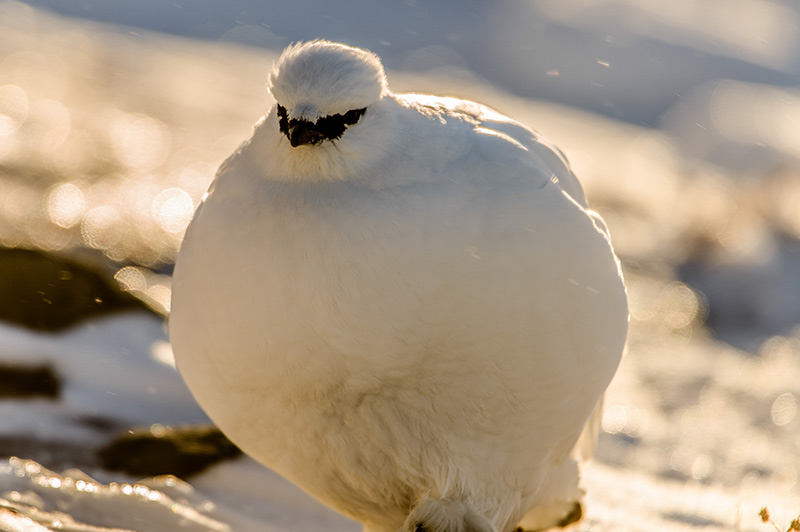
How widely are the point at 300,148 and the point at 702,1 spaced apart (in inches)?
710

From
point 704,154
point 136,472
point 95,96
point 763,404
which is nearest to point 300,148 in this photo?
point 136,472

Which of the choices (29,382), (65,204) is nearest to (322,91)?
(29,382)

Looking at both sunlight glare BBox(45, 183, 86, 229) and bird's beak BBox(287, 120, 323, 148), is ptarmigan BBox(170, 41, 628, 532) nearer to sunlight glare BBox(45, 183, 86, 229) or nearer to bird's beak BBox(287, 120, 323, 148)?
bird's beak BBox(287, 120, 323, 148)

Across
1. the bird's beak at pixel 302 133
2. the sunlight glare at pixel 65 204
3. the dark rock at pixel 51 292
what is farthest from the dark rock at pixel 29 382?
the sunlight glare at pixel 65 204

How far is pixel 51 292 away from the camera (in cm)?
469

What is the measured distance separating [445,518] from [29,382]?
2.06m

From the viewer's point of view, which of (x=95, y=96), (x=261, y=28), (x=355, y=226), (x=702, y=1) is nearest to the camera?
(x=355, y=226)

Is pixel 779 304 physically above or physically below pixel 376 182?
below

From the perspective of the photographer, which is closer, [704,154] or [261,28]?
[704,154]

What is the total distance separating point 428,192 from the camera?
256cm

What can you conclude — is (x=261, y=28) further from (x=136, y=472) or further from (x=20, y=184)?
(x=136, y=472)

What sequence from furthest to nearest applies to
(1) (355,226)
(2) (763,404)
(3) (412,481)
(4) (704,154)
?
(4) (704,154) → (2) (763,404) → (3) (412,481) → (1) (355,226)

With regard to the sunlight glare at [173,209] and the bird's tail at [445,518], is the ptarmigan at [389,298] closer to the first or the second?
the bird's tail at [445,518]

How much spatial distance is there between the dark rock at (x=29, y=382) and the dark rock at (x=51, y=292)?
32 cm
